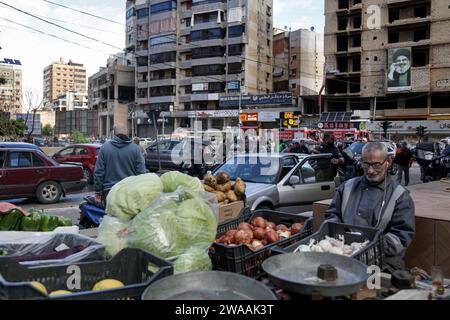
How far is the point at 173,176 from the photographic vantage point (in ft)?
11.2

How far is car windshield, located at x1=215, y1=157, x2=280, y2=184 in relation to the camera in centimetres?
809

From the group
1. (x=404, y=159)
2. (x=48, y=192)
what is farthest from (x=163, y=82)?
(x=48, y=192)

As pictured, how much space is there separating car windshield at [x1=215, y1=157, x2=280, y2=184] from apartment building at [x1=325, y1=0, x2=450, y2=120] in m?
45.0

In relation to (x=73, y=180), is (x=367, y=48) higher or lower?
higher

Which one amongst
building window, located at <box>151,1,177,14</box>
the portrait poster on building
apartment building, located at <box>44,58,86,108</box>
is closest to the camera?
the portrait poster on building

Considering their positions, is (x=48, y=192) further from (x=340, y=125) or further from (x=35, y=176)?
(x=340, y=125)

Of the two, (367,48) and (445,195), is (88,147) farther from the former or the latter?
(367,48)

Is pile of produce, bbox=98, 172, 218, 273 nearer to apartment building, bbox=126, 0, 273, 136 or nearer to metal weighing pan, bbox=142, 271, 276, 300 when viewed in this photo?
metal weighing pan, bbox=142, 271, 276, 300

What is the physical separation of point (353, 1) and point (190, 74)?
28.2m

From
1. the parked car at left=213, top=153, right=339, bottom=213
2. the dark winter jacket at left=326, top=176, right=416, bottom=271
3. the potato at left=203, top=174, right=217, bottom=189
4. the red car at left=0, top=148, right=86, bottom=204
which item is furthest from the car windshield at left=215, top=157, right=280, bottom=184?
the red car at left=0, top=148, right=86, bottom=204

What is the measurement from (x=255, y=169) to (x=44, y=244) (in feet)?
18.4

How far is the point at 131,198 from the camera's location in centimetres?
304

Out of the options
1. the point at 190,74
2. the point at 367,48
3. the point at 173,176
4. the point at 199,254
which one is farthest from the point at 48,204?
the point at 190,74

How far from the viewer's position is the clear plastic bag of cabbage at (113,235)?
274 centimetres
